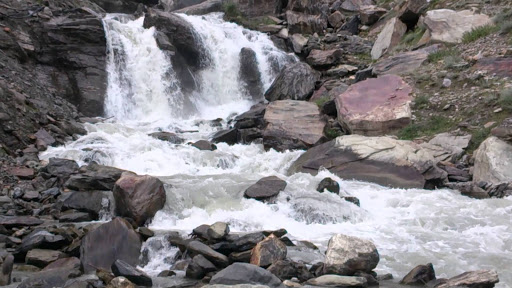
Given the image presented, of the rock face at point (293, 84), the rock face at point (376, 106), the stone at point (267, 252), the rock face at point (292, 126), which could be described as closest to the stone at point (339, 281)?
the stone at point (267, 252)

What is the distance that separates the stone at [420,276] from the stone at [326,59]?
17328 millimetres

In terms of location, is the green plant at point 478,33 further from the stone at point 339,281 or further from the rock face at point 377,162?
the stone at point 339,281

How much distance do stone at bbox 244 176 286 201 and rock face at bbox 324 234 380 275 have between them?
3.76 m

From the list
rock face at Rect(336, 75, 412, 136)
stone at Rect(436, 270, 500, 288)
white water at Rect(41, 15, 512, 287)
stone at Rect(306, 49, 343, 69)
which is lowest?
white water at Rect(41, 15, 512, 287)

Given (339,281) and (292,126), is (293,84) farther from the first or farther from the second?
(339,281)

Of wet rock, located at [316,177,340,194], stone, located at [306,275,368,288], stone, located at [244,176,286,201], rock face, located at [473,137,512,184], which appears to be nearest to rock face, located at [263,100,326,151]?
wet rock, located at [316,177,340,194]

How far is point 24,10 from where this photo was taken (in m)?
20.1

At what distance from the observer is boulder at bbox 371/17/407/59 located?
23172mm

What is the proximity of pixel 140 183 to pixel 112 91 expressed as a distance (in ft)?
35.8

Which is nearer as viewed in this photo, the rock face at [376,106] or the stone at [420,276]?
the stone at [420,276]

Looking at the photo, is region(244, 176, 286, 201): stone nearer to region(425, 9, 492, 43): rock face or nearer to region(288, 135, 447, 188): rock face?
region(288, 135, 447, 188): rock face

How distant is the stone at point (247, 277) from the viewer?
6.37m

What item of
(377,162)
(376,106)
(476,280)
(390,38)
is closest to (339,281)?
(476,280)

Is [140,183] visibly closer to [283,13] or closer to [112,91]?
[112,91]
